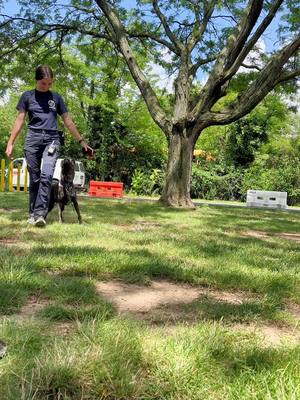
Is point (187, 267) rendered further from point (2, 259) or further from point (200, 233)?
point (200, 233)

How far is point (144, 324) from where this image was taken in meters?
2.53

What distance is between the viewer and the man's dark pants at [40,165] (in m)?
6.18

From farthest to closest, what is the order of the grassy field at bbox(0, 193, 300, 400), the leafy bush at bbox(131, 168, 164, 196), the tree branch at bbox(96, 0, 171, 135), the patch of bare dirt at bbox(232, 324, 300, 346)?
1. the leafy bush at bbox(131, 168, 164, 196)
2. the tree branch at bbox(96, 0, 171, 135)
3. the patch of bare dirt at bbox(232, 324, 300, 346)
4. the grassy field at bbox(0, 193, 300, 400)

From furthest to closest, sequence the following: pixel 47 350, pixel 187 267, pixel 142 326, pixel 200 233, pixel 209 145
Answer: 1. pixel 209 145
2. pixel 200 233
3. pixel 187 267
4. pixel 142 326
5. pixel 47 350

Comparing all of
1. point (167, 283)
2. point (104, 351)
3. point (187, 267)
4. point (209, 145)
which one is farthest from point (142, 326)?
point (209, 145)

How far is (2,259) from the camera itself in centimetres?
377

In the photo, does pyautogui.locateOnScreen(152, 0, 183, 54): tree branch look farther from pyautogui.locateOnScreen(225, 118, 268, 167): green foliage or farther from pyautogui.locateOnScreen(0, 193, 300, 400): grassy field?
pyautogui.locateOnScreen(225, 118, 268, 167): green foliage

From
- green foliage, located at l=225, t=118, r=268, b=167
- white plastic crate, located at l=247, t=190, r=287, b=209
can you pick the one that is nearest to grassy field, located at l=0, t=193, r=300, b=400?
white plastic crate, located at l=247, t=190, r=287, b=209

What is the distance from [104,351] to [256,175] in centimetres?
2942

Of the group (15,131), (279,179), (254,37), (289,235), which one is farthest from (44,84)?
(279,179)

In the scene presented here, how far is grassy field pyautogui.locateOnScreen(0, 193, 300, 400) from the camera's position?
182cm

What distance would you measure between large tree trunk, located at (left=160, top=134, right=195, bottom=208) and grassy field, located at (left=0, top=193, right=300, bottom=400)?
7616 mm

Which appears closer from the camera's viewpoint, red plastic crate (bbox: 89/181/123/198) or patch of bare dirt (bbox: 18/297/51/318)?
patch of bare dirt (bbox: 18/297/51/318)

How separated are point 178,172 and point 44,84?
6.94 m
